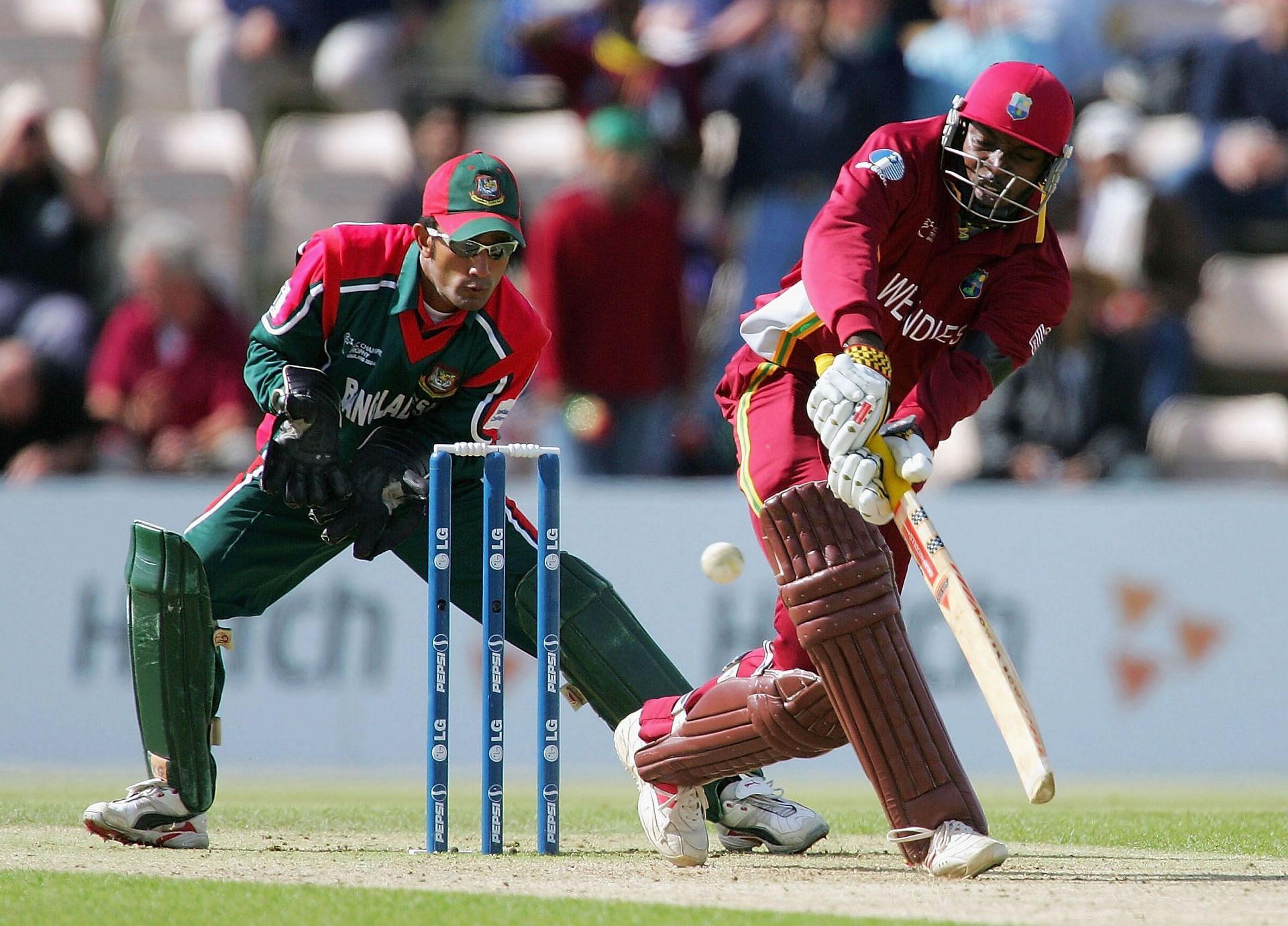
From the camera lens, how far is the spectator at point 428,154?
29.4 feet

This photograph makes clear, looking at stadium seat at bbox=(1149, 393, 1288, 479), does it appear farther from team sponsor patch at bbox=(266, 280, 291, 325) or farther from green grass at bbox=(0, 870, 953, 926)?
green grass at bbox=(0, 870, 953, 926)

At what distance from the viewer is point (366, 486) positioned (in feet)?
15.4

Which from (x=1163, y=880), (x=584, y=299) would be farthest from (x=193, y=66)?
(x=1163, y=880)

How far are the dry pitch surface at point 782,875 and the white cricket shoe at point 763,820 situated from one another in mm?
57

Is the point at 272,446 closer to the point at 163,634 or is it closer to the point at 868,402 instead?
the point at 163,634

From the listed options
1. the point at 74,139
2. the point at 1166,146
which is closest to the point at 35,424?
the point at 74,139

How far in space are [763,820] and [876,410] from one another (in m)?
1.37

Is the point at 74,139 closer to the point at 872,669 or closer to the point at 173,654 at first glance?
the point at 173,654

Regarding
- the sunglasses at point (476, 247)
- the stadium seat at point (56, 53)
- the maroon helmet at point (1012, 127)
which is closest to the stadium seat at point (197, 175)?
the stadium seat at point (56, 53)

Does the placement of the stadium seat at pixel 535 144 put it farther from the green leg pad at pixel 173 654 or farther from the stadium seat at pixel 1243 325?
the green leg pad at pixel 173 654

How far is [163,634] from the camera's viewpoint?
467 centimetres

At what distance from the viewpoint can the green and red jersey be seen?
15.3 feet

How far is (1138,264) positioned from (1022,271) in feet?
15.2

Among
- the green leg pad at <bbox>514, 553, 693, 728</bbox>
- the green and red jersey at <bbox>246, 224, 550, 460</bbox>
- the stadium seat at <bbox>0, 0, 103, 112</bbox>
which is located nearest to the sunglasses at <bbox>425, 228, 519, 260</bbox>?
the green and red jersey at <bbox>246, 224, 550, 460</bbox>
